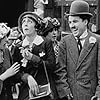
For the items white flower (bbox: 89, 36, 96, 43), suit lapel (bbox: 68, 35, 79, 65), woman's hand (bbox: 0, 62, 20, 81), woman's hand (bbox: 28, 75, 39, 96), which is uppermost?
white flower (bbox: 89, 36, 96, 43)

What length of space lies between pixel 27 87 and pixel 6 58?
485mm

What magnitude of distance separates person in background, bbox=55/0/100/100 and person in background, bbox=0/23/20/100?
0.60 metres

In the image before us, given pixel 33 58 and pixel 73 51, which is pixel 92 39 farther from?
pixel 33 58

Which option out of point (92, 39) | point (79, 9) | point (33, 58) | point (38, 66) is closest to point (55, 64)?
point (38, 66)

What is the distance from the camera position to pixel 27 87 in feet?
16.5

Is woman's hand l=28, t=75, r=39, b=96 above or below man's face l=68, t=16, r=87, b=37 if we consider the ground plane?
below

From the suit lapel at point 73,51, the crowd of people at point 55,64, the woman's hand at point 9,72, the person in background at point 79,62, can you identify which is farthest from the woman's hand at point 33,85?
the suit lapel at point 73,51

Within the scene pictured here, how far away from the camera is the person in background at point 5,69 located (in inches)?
190

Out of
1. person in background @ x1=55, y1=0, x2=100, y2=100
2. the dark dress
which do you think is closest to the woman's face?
the dark dress

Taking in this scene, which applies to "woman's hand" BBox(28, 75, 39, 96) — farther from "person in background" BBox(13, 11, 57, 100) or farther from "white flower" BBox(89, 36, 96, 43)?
"white flower" BBox(89, 36, 96, 43)

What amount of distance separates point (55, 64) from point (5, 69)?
2.18 feet

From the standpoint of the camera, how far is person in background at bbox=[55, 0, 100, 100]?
4.85 m

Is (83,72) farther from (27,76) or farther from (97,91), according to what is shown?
(27,76)

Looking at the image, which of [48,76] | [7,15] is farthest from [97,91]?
[7,15]
